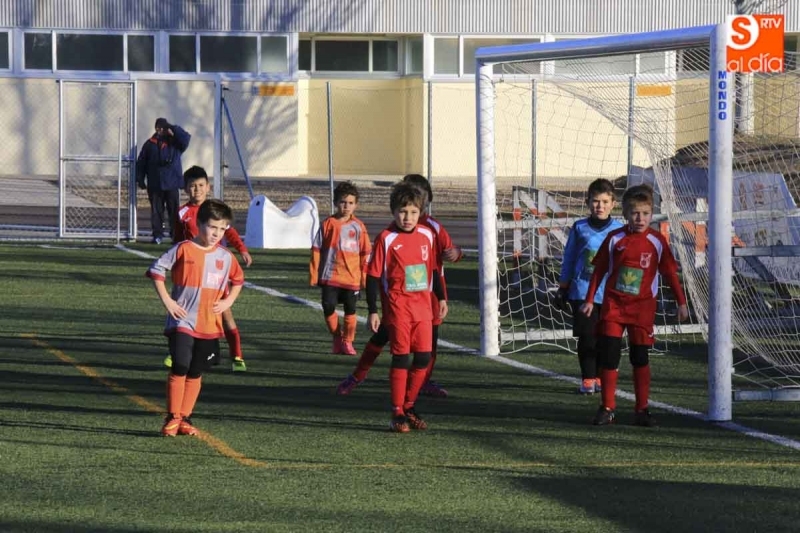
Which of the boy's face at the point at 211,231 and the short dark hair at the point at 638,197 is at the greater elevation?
the short dark hair at the point at 638,197

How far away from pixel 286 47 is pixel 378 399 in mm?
26367

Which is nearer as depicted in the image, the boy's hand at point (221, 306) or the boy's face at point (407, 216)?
the boy's hand at point (221, 306)

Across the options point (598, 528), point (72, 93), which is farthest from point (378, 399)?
point (72, 93)

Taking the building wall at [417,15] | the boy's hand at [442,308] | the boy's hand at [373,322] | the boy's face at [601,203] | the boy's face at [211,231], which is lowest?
the boy's hand at [373,322]

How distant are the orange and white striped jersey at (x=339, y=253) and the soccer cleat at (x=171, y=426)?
3441 millimetres

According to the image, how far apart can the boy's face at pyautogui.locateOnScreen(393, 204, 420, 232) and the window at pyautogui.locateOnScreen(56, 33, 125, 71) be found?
1066 inches

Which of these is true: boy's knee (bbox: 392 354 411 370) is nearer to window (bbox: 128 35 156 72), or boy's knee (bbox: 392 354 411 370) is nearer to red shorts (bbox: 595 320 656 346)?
red shorts (bbox: 595 320 656 346)

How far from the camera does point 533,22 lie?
35.3 metres

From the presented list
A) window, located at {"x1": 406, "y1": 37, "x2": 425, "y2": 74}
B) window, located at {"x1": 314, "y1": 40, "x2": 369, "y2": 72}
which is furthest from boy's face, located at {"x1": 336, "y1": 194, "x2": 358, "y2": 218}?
window, located at {"x1": 314, "y1": 40, "x2": 369, "y2": 72}

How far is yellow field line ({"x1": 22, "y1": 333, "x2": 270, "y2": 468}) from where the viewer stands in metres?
7.52

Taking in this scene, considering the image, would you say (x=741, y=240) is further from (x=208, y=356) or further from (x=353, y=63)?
(x=353, y=63)

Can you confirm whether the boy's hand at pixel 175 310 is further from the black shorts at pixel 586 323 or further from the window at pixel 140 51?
the window at pixel 140 51

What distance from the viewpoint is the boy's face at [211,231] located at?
320 inches

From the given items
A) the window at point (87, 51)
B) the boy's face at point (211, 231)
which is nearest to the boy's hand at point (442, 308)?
the boy's face at point (211, 231)
